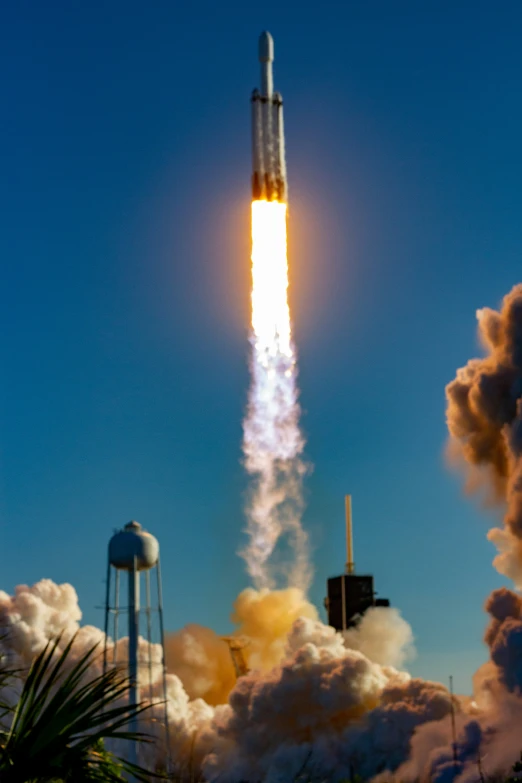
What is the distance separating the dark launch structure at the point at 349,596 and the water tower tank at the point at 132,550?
36.0 meters

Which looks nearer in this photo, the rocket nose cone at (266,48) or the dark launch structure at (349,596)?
the rocket nose cone at (266,48)

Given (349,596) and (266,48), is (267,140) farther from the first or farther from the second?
(349,596)

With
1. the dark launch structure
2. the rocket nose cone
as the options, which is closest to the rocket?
the rocket nose cone

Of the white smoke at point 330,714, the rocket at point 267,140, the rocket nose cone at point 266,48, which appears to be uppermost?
the rocket nose cone at point 266,48

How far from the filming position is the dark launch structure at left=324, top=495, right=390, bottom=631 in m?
116

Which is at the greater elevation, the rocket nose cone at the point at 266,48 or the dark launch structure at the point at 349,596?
the rocket nose cone at the point at 266,48

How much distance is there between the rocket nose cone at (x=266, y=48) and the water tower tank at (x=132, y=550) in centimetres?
3542

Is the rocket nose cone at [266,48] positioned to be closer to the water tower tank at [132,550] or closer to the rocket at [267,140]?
the rocket at [267,140]

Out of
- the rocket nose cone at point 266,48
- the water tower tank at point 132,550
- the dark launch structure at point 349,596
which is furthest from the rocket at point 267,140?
the dark launch structure at point 349,596

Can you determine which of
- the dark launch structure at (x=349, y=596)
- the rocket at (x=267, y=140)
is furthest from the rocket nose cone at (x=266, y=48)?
the dark launch structure at (x=349, y=596)

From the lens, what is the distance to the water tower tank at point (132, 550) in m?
82.5

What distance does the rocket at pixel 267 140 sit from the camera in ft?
263

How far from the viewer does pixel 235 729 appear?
337 ft

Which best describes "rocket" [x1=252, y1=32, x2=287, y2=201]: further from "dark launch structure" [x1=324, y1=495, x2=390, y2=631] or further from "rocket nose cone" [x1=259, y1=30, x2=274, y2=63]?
"dark launch structure" [x1=324, y1=495, x2=390, y2=631]
